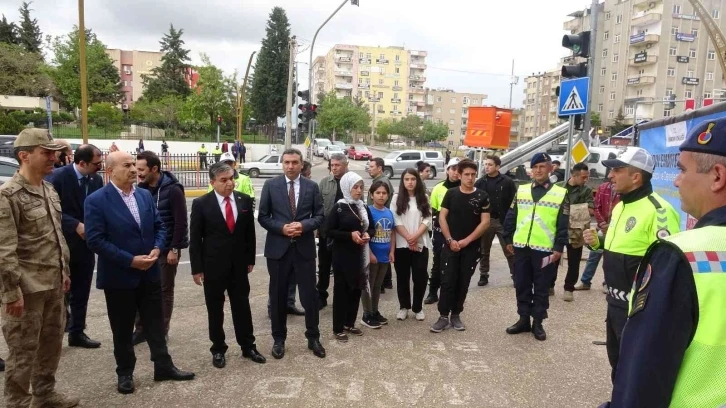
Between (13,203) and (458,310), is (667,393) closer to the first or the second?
(13,203)

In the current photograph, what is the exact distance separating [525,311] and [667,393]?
4.22 metres

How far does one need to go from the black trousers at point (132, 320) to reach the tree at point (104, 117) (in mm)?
38981

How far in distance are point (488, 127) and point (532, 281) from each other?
1013 cm

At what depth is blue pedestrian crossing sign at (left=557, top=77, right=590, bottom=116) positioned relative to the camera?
302 inches

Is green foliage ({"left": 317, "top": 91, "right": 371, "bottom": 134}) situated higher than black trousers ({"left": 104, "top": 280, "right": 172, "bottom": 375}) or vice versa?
green foliage ({"left": 317, "top": 91, "right": 371, "bottom": 134})

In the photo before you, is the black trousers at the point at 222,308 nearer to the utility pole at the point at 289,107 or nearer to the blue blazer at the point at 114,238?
the blue blazer at the point at 114,238

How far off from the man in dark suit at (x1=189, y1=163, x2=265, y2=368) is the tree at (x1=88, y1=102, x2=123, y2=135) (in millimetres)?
38748

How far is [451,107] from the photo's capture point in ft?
375

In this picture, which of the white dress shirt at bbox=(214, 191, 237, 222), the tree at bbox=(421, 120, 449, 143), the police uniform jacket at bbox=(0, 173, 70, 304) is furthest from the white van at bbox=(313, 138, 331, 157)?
the police uniform jacket at bbox=(0, 173, 70, 304)

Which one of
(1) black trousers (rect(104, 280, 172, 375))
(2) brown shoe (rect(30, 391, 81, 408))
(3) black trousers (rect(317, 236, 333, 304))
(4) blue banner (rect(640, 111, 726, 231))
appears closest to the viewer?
(2) brown shoe (rect(30, 391, 81, 408))

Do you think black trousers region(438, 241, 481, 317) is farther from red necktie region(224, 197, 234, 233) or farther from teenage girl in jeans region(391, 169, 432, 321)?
red necktie region(224, 197, 234, 233)

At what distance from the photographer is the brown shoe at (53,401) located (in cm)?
351

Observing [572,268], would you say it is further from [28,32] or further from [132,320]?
[28,32]

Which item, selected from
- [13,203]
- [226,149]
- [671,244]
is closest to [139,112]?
[226,149]
